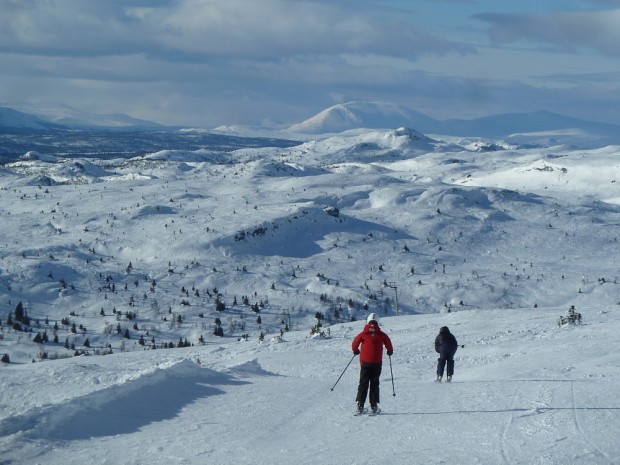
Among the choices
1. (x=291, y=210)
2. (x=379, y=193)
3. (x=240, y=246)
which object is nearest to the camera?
(x=240, y=246)

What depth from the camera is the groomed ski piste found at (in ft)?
31.7

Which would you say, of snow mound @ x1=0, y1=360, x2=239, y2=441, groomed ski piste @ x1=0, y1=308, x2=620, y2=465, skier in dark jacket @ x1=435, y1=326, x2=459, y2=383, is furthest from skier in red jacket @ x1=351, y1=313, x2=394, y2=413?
skier in dark jacket @ x1=435, y1=326, x2=459, y2=383

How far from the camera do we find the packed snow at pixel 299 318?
413 inches

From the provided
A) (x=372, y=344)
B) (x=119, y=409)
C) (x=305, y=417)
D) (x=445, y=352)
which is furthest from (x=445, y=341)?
(x=119, y=409)

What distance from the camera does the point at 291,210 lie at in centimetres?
8181

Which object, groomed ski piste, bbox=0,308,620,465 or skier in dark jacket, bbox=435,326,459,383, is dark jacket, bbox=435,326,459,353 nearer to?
skier in dark jacket, bbox=435,326,459,383

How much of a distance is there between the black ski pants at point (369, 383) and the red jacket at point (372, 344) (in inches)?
3.9

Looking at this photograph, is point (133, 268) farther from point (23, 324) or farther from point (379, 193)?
point (379, 193)

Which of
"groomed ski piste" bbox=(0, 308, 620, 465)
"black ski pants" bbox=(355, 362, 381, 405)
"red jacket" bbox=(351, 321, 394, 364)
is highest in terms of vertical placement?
"red jacket" bbox=(351, 321, 394, 364)

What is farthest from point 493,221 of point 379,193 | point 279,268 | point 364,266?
point 279,268

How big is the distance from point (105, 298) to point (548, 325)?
36.6 m

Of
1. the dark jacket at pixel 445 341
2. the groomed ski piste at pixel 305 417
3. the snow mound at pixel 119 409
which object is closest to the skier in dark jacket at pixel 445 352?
the dark jacket at pixel 445 341

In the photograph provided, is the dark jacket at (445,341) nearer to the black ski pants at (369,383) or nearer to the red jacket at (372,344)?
the red jacket at (372,344)

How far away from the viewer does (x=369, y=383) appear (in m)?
12.3
